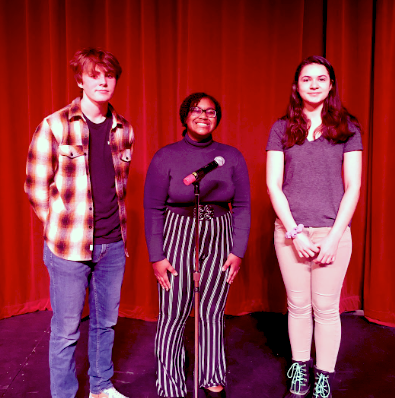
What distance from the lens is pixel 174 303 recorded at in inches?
79.4

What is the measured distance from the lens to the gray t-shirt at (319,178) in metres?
1.97

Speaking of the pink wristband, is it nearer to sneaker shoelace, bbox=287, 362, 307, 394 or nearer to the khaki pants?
the khaki pants

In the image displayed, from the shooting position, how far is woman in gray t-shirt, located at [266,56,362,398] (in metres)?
1.96

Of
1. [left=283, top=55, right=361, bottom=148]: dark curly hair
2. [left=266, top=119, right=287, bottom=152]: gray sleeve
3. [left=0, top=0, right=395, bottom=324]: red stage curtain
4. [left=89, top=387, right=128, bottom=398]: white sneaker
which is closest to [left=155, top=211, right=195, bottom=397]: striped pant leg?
[left=89, top=387, right=128, bottom=398]: white sneaker

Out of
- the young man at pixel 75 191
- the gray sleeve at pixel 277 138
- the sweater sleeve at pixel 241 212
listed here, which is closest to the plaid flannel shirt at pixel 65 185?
the young man at pixel 75 191

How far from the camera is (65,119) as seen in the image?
173cm

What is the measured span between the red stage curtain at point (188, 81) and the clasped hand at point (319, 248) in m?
1.38

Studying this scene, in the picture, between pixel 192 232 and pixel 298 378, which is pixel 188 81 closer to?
pixel 192 232

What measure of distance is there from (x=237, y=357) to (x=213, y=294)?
880 millimetres

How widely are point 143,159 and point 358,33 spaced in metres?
1.96

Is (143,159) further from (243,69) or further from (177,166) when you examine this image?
(177,166)

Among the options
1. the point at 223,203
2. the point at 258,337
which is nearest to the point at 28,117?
the point at 223,203

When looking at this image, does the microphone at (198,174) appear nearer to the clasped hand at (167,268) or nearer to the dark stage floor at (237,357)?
the clasped hand at (167,268)

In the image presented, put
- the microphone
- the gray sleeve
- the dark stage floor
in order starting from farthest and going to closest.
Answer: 1. the dark stage floor
2. the gray sleeve
3. the microphone
